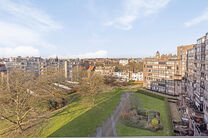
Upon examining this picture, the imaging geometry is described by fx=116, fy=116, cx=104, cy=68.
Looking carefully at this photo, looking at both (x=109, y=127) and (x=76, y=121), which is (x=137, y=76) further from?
(x=76, y=121)

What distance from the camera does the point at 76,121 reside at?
24.4 ft

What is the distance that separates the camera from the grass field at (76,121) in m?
6.24

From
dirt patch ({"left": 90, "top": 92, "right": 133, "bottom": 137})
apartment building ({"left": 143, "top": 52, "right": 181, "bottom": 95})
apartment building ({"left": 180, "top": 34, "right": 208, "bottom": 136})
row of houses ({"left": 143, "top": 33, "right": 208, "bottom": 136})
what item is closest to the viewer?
dirt patch ({"left": 90, "top": 92, "right": 133, "bottom": 137})

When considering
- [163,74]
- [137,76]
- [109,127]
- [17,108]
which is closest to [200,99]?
[163,74]

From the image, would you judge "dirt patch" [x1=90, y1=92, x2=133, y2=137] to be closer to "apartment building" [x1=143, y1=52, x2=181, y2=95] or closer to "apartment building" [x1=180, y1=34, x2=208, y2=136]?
"apartment building" [x1=180, y1=34, x2=208, y2=136]

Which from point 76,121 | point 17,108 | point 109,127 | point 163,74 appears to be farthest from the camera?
point 163,74

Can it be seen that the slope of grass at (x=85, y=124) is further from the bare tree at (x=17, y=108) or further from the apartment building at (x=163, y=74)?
the apartment building at (x=163, y=74)

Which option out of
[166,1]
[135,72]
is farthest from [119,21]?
[135,72]

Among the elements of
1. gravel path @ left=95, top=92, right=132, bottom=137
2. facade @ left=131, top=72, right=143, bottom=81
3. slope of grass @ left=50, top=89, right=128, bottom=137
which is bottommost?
gravel path @ left=95, top=92, right=132, bottom=137

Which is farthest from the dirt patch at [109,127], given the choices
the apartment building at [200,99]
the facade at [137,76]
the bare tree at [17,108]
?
the facade at [137,76]

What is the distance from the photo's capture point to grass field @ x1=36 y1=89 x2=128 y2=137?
624 centimetres

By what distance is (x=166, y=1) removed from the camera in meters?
3.07

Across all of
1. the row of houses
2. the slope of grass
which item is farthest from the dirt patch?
the row of houses

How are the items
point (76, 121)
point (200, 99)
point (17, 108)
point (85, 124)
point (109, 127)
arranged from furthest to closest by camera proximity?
point (200, 99), point (76, 121), point (85, 124), point (109, 127), point (17, 108)
